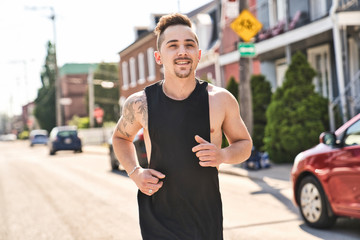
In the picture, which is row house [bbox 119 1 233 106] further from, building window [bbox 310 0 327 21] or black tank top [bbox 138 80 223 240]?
black tank top [bbox 138 80 223 240]

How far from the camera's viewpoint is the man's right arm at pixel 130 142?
305 cm

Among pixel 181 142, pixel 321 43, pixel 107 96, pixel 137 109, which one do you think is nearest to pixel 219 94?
pixel 181 142


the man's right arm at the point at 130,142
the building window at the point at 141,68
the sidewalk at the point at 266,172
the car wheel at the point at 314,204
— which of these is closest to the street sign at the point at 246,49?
the sidewalk at the point at 266,172

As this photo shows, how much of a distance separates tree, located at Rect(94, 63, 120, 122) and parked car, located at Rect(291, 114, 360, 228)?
56.8 metres

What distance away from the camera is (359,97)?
1590 cm

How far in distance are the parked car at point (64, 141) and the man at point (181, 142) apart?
29.1 metres

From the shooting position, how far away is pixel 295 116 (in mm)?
15133

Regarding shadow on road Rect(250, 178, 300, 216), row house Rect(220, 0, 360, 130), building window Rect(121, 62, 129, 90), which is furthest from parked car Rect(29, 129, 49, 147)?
shadow on road Rect(250, 178, 300, 216)

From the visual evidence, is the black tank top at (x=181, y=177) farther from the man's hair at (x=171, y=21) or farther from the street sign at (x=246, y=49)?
the street sign at (x=246, y=49)

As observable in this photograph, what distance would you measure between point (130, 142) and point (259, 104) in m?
15.4

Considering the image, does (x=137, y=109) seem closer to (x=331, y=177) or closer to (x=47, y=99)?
(x=331, y=177)

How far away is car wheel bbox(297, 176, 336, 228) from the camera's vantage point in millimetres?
6707

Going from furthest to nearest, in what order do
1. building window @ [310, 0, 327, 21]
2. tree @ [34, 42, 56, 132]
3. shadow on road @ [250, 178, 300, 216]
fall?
tree @ [34, 42, 56, 132] → building window @ [310, 0, 327, 21] → shadow on road @ [250, 178, 300, 216]

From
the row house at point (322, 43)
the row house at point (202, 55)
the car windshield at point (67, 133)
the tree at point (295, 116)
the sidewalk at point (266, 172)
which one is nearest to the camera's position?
the sidewalk at point (266, 172)
